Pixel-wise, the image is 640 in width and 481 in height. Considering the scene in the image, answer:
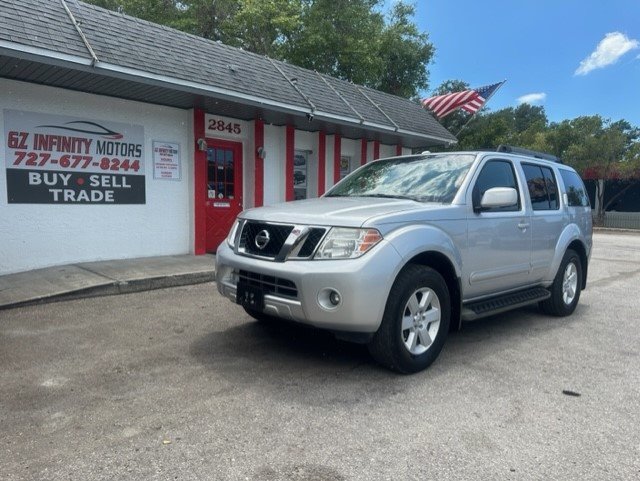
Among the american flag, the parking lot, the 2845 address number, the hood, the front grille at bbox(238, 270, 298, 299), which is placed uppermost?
the american flag

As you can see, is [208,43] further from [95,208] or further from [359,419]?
[359,419]

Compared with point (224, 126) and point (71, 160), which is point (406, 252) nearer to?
point (71, 160)

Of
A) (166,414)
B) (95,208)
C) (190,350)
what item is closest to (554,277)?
(190,350)

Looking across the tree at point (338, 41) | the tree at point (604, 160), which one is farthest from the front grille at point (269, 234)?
the tree at point (604, 160)

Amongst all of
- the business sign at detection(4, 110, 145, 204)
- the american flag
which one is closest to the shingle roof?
the business sign at detection(4, 110, 145, 204)

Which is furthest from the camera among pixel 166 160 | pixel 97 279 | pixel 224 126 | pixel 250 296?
pixel 224 126

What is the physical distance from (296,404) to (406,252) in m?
1.38

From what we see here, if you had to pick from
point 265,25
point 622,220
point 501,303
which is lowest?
point 622,220

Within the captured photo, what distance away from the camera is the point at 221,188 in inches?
398

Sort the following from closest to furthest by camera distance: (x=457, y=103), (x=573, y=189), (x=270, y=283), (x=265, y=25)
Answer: (x=270, y=283)
(x=573, y=189)
(x=457, y=103)
(x=265, y=25)

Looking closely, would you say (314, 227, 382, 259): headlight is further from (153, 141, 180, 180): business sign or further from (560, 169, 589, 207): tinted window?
(153, 141, 180, 180): business sign

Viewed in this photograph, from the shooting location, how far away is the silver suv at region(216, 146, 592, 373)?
3547mm

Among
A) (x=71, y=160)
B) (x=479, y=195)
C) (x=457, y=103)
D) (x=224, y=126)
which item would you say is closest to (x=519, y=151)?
(x=479, y=195)

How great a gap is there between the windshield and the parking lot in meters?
1.50
